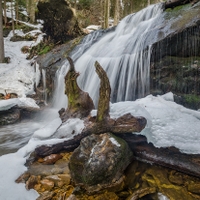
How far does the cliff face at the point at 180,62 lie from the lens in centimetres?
437

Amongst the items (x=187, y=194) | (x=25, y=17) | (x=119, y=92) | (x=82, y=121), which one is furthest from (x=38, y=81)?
(x=25, y=17)

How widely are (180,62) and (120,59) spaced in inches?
71.0

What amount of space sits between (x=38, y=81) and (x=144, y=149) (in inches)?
277

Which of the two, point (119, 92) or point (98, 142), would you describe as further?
point (119, 92)

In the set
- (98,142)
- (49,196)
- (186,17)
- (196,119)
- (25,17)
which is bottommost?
(49,196)

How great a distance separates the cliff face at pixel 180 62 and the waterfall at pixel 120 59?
282 mm

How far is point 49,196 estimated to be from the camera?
2.48 meters

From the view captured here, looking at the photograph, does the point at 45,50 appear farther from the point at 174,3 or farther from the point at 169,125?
the point at 169,125

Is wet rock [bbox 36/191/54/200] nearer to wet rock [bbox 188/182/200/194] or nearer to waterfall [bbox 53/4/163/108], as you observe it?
wet rock [bbox 188/182/200/194]

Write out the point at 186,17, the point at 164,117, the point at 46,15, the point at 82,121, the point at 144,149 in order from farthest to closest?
the point at 46,15, the point at 186,17, the point at 82,121, the point at 164,117, the point at 144,149

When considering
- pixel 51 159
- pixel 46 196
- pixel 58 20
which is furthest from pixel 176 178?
pixel 58 20

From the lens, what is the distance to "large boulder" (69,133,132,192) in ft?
8.08

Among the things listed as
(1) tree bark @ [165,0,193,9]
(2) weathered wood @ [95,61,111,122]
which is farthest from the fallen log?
(1) tree bark @ [165,0,193,9]

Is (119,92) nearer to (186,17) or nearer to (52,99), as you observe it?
(186,17)
